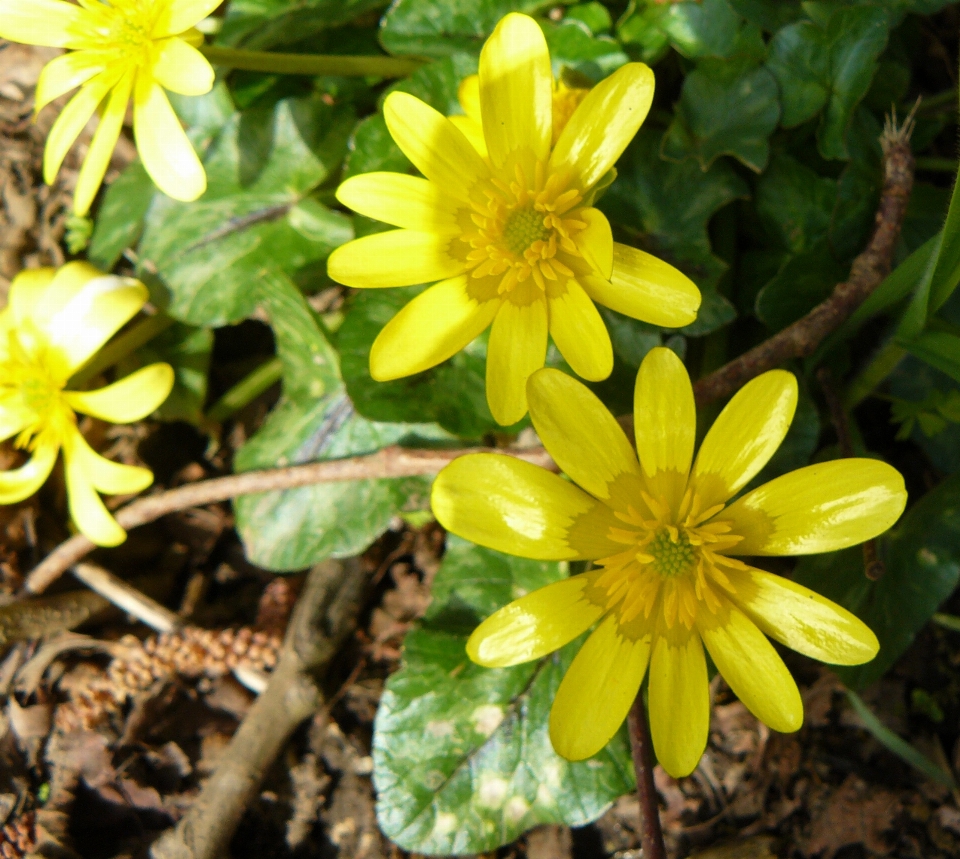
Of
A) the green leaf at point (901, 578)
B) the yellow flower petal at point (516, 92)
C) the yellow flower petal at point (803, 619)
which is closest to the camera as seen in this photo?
the yellow flower petal at point (803, 619)

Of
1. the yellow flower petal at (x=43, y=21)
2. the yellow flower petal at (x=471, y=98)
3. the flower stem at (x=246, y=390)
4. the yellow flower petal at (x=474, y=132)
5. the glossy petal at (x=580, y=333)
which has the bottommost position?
the flower stem at (x=246, y=390)

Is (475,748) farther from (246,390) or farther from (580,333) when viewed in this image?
(246,390)

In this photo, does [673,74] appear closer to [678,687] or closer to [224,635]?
[678,687]

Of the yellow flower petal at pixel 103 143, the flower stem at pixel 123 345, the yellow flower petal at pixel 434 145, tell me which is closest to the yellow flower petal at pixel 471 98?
the yellow flower petal at pixel 434 145

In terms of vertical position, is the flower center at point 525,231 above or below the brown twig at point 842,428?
above

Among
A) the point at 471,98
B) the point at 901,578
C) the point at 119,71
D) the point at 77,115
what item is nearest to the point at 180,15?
the point at 119,71

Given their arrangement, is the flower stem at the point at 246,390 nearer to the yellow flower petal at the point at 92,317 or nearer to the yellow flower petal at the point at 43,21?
the yellow flower petal at the point at 92,317
